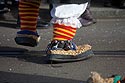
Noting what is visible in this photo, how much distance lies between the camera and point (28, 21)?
4703 millimetres

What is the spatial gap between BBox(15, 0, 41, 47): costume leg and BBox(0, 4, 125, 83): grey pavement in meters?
0.21

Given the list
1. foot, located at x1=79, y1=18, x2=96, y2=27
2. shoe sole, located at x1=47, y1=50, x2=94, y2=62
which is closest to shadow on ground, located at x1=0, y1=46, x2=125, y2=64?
shoe sole, located at x1=47, y1=50, x2=94, y2=62

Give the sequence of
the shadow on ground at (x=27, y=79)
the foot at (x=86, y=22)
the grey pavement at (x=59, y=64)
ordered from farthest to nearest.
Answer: the foot at (x=86, y=22) < the grey pavement at (x=59, y=64) < the shadow on ground at (x=27, y=79)

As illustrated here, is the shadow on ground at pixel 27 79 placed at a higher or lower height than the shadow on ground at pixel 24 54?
higher

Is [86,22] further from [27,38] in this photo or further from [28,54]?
[27,38]

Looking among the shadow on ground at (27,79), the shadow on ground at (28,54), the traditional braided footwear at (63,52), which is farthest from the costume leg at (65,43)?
the shadow on ground at (27,79)

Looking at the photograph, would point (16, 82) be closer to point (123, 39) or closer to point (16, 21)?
point (123, 39)

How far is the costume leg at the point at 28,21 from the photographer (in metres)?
4.69

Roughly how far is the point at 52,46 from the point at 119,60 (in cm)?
75

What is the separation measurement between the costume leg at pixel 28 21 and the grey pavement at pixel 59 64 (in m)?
0.21

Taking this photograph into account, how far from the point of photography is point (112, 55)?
4.96 m

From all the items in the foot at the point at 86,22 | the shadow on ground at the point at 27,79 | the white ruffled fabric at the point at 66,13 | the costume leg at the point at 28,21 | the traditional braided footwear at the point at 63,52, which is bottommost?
the foot at the point at 86,22

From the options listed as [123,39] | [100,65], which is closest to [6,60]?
[100,65]

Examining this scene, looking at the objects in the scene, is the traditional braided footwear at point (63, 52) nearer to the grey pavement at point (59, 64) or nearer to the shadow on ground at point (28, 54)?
the grey pavement at point (59, 64)
